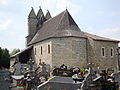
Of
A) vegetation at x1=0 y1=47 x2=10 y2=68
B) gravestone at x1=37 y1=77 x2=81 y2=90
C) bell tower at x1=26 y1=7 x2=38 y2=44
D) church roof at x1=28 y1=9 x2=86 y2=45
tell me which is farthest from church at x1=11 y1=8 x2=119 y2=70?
gravestone at x1=37 y1=77 x2=81 y2=90

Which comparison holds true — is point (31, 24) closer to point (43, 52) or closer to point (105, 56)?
point (43, 52)

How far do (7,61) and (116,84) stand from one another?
33.0 m

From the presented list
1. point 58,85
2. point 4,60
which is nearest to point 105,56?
point 58,85

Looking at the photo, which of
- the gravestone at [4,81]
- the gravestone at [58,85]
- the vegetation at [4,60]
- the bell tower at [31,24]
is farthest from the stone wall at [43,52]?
the gravestone at [4,81]

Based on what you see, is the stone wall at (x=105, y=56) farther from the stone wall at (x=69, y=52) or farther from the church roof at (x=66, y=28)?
the church roof at (x=66, y=28)

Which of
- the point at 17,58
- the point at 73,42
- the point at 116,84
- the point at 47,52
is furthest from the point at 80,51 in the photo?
the point at 116,84

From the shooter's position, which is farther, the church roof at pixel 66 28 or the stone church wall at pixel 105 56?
the church roof at pixel 66 28

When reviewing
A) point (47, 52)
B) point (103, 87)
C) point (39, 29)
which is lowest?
point (103, 87)

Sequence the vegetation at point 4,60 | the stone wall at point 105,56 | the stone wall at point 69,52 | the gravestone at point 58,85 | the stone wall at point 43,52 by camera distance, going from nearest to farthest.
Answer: the gravestone at point 58,85, the stone wall at point 69,52, the stone wall at point 105,56, the stone wall at point 43,52, the vegetation at point 4,60

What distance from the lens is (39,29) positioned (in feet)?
116

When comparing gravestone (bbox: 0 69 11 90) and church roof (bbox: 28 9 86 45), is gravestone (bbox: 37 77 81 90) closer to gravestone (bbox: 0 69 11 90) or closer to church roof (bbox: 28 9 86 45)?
gravestone (bbox: 0 69 11 90)

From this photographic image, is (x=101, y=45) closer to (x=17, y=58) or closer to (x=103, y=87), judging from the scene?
(x=17, y=58)

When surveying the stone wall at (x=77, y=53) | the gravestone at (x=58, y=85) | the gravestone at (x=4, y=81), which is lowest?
the gravestone at (x=58, y=85)

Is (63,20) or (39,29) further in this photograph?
(39,29)
